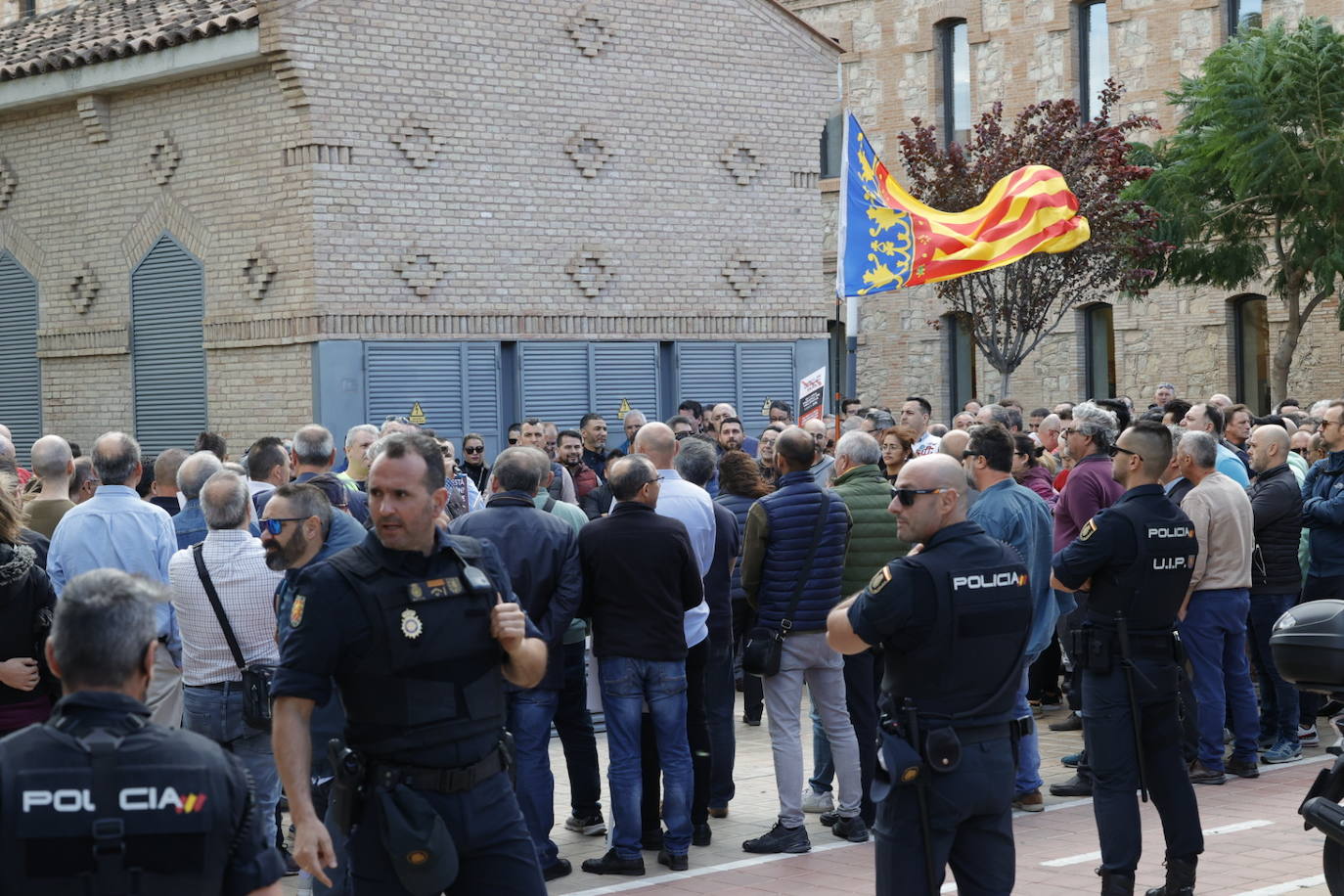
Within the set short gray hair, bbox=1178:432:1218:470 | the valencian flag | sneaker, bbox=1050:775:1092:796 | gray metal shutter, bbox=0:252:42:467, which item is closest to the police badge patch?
sneaker, bbox=1050:775:1092:796

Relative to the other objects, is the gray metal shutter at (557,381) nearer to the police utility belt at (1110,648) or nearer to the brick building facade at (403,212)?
the brick building facade at (403,212)

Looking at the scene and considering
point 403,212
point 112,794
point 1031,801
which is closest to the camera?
point 112,794

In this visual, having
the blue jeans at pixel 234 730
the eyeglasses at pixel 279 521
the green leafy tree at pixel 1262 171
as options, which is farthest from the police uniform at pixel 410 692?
the green leafy tree at pixel 1262 171

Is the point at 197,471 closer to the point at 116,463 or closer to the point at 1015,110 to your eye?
the point at 116,463

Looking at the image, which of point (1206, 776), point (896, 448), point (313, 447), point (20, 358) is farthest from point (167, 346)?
point (1206, 776)

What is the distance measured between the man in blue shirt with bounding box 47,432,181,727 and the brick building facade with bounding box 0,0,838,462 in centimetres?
860

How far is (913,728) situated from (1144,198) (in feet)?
72.4

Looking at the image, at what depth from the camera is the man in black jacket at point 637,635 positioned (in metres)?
8.45

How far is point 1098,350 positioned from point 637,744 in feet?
80.1

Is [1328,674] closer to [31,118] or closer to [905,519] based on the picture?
[905,519]

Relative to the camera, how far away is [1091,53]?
31.2 m

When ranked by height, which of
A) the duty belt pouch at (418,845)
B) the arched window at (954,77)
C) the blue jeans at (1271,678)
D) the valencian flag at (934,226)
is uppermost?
the arched window at (954,77)

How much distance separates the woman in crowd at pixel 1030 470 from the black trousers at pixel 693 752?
3157mm

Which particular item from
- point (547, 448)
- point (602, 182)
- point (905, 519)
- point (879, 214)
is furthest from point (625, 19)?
point (905, 519)
